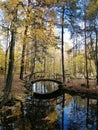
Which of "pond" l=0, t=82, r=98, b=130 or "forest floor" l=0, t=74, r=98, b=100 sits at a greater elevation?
"forest floor" l=0, t=74, r=98, b=100

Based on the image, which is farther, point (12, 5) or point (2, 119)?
point (2, 119)

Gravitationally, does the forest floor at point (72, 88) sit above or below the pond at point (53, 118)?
above

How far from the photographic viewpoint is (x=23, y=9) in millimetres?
10273

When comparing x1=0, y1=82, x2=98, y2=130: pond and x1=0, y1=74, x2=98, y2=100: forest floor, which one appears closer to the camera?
x1=0, y1=82, x2=98, y2=130: pond

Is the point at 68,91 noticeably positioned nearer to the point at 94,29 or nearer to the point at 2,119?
the point at 94,29

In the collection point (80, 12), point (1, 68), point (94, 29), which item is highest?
point (80, 12)

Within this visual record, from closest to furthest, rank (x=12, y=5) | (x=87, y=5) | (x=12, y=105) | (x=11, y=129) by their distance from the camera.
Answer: (x=12, y=5) < (x=11, y=129) < (x=12, y=105) < (x=87, y=5)

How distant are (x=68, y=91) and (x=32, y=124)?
1261cm

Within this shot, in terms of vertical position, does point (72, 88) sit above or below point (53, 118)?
above

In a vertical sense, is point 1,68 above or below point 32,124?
above

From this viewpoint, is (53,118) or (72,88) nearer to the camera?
(53,118)

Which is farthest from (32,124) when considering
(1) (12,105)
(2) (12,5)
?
(2) (12,5)

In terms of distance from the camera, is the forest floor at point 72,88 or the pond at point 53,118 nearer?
the pond at point 53,118

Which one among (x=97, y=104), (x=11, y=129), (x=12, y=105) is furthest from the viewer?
(x=97, y=104)
